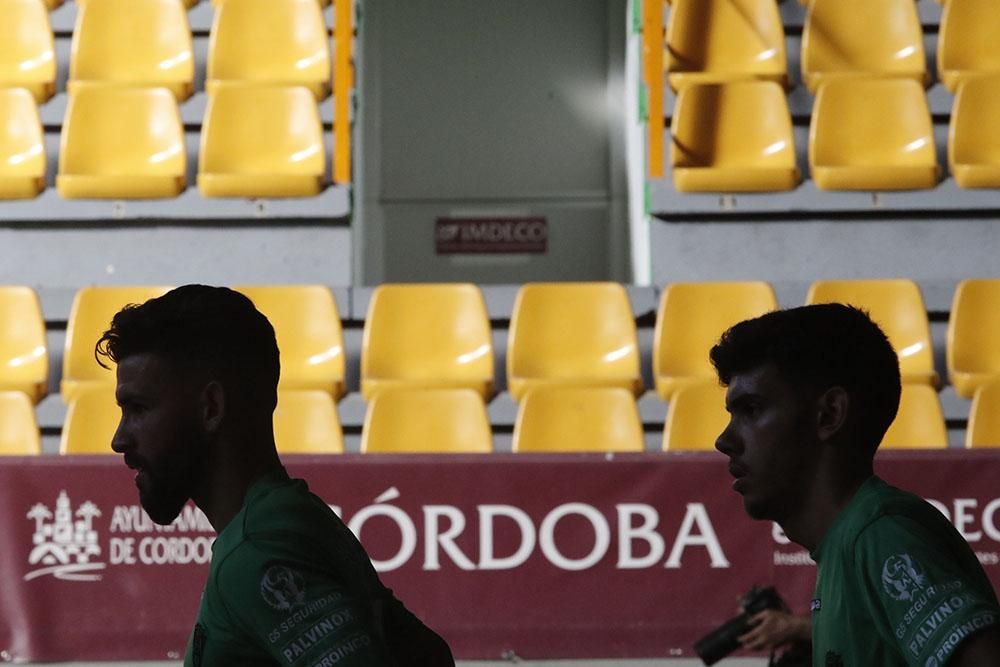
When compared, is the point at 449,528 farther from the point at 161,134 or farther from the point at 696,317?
the point at 161,134

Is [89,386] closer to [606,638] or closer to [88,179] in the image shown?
[88,179]

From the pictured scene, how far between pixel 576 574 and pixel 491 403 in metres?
1.45

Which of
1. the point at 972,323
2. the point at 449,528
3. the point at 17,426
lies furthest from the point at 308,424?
the point at 972,323

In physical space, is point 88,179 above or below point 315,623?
below

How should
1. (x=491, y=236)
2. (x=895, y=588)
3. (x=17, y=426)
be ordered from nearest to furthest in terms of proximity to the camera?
(x=895, y=588)
(x=17, y=426)
(x=491, y=236)

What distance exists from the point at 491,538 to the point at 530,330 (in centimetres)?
160

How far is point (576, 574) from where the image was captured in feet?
14.6

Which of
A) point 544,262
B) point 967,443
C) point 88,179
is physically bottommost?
point 544,262

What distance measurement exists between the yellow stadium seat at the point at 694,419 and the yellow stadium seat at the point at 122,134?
2.63 meters

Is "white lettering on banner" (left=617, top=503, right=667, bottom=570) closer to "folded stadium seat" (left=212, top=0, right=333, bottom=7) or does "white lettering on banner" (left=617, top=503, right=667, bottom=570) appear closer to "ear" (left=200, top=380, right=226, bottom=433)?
"ear" (left=200, top=380, right=226, bottom=433)

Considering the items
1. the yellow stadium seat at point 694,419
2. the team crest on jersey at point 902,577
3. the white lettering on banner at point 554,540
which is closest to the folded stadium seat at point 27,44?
the yellow stadium seat at point 694,419

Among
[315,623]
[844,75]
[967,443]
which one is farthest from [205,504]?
[844,75]

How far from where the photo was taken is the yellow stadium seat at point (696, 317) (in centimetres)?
590

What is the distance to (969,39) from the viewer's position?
24.0 ft
